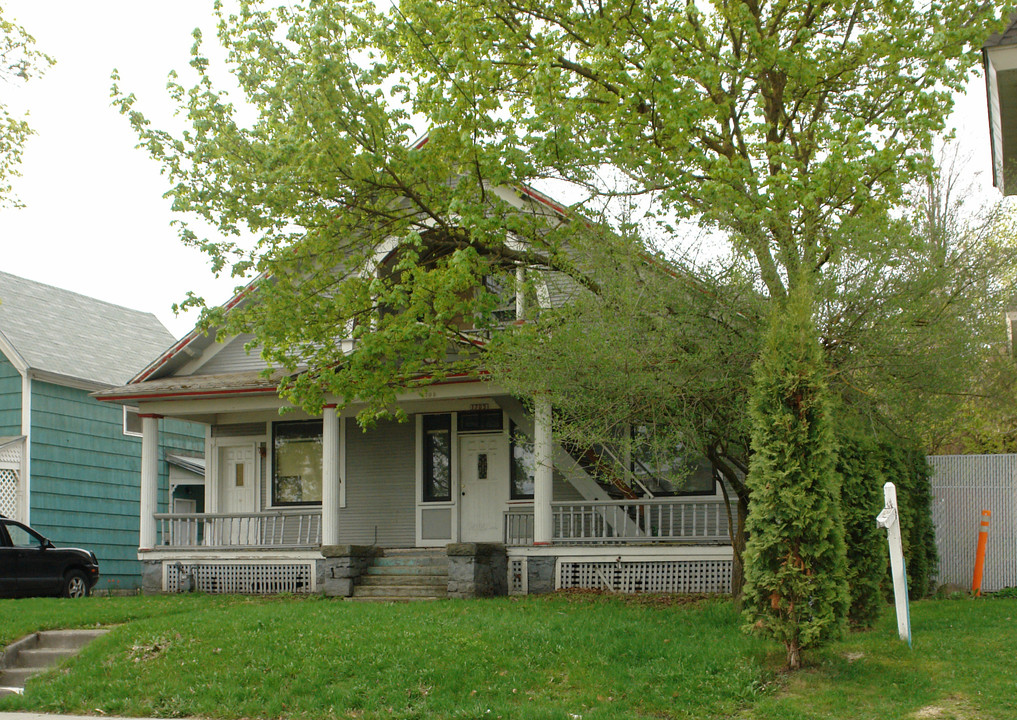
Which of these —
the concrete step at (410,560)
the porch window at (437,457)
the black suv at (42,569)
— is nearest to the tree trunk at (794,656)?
the concrete step at (410,560)

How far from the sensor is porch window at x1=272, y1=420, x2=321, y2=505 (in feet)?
67.4

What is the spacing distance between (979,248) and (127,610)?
38.9ft

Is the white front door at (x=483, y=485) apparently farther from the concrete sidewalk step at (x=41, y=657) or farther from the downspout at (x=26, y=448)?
the downspout at (x=26, y=448)

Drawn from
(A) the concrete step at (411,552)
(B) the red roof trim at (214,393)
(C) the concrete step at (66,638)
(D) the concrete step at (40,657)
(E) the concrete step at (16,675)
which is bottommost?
(E) the concrete step at (16,675)

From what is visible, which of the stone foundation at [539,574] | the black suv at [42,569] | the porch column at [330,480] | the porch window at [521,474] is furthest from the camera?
the porch window at [521,474]

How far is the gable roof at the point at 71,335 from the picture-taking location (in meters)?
22.6

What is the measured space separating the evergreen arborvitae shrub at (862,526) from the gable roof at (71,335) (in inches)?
682

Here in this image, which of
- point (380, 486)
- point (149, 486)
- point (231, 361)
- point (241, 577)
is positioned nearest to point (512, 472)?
point (380, 486)

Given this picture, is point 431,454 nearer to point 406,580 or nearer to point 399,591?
point 406,580

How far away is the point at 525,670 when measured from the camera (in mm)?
9734

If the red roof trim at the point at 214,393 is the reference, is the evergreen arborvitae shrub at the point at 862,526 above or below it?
below

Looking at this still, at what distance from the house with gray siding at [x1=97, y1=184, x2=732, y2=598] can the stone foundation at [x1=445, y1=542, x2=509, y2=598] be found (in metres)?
0.03

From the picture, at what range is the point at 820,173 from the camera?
1185 centimetres

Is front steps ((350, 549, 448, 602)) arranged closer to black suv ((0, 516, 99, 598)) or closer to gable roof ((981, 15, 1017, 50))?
black suv ((0, 516, 99, 598))
